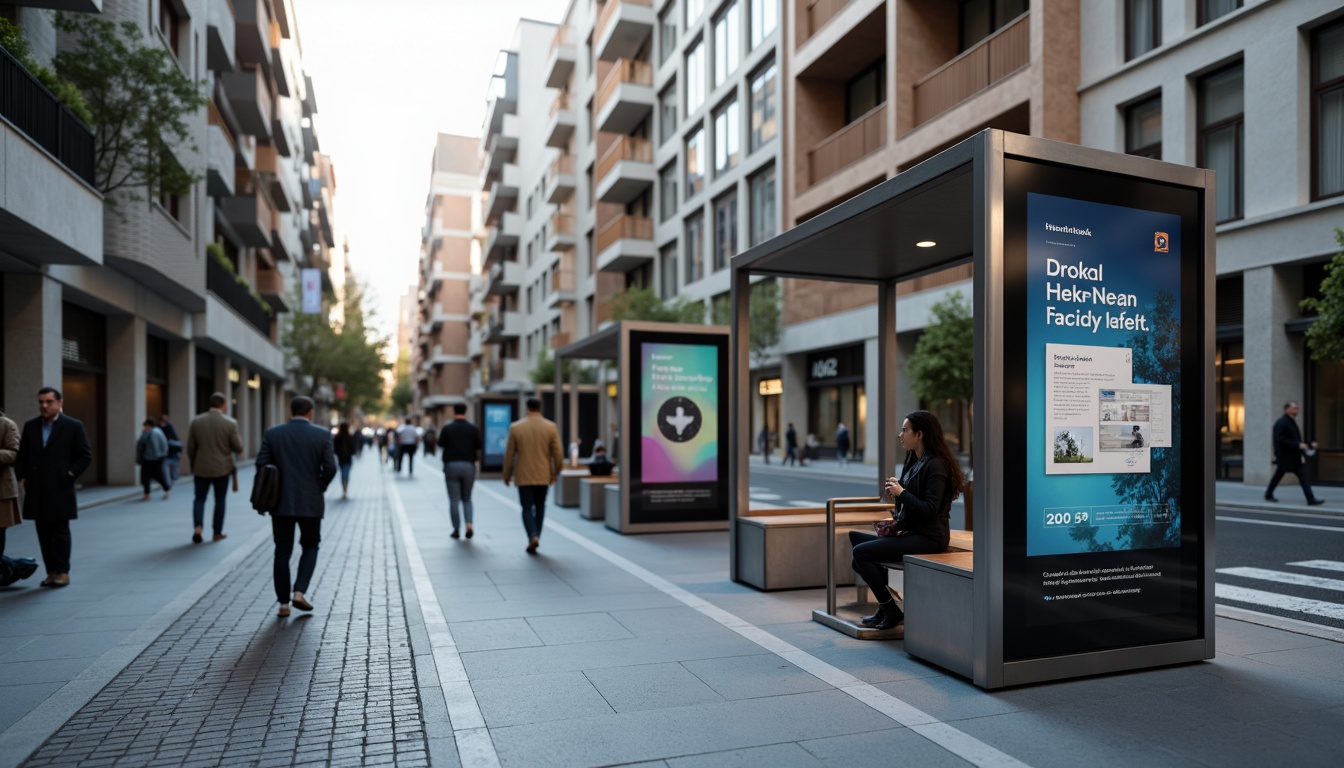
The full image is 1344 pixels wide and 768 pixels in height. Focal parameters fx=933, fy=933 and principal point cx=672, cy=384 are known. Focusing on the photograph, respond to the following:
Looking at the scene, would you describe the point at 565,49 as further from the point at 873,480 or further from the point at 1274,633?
the point at 1274,633

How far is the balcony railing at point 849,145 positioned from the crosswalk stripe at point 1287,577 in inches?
838

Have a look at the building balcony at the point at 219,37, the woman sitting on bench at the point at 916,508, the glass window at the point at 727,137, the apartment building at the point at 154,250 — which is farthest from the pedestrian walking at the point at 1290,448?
the building balcony at the point at 219,37

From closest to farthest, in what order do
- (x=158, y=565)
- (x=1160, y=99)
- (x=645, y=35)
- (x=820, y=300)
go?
1. (x=158, y=565)
2. (x=1160, y=99)
3. (x=820, y=300)
4. (x=645, y=35)

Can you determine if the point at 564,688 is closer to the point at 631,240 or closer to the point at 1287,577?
the point at 1287,577

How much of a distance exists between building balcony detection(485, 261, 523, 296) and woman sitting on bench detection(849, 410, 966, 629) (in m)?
65.8

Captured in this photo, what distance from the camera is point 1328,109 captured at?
1767 centimetres

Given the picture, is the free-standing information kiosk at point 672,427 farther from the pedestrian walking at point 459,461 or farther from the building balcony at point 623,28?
the building balcony at point 623,28

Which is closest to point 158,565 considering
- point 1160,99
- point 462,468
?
point 462,468

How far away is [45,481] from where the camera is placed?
8469mm

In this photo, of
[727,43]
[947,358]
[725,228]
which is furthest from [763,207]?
[947,358]

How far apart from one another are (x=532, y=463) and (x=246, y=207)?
90.6 feet

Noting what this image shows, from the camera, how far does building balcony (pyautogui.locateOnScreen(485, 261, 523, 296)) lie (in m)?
70.6

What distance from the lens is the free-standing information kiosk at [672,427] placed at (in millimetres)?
12797

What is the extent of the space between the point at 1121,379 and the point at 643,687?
10.8 ft
